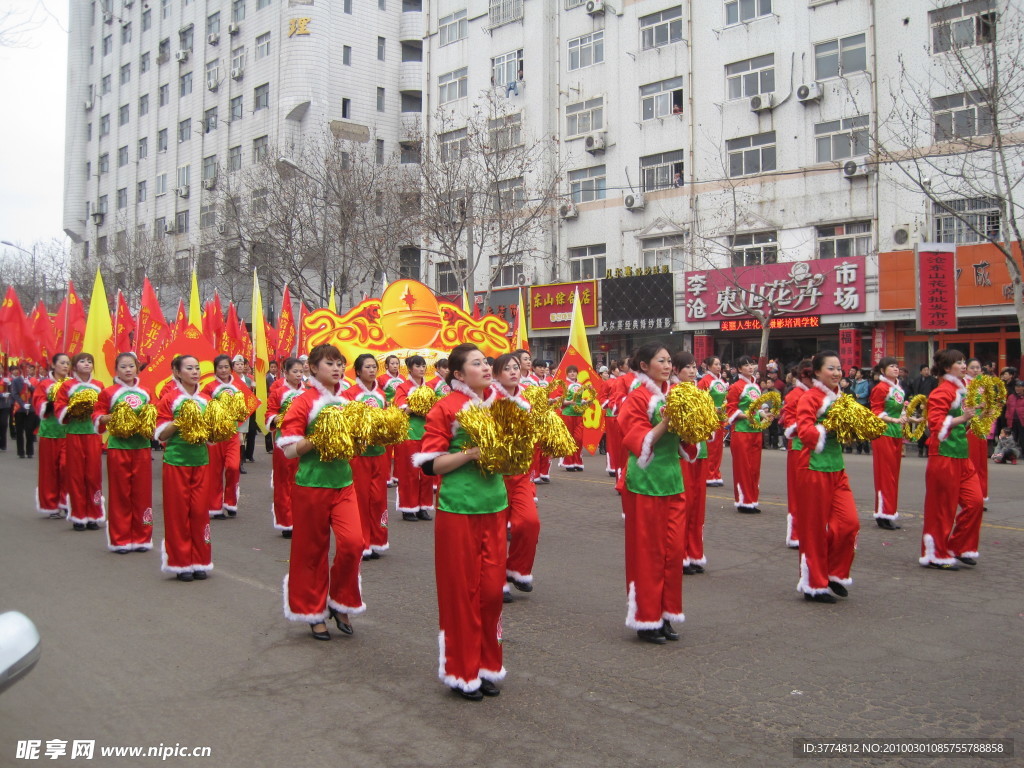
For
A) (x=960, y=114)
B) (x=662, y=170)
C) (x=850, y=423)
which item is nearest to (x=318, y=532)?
(x=850, y=423)

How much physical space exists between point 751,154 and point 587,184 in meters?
6.32

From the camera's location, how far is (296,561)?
555cm

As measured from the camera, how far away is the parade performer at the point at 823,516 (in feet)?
20.7

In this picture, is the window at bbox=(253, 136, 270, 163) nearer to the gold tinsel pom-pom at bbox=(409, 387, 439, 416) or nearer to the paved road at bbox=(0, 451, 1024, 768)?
the gold tinsel pom-pom at bbox=(409, 387, 439, 416)

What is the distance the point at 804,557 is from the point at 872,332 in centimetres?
1955

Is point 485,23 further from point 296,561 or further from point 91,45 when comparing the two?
point 91,45

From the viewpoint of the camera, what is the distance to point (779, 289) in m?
25.2

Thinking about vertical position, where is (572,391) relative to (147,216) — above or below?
below

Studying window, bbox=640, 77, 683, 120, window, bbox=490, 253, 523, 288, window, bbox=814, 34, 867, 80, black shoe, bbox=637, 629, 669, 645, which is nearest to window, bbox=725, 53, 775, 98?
window, bbox=814, 34, 867, 80

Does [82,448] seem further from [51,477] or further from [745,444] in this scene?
[745,444]

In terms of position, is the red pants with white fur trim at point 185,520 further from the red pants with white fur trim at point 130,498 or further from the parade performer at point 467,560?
the parade performer at point 467,560

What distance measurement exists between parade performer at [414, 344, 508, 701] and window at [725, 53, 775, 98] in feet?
82.0

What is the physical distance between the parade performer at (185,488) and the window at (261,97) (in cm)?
3858

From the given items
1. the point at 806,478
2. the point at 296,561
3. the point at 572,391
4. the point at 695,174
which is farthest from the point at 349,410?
the point at 695,174
